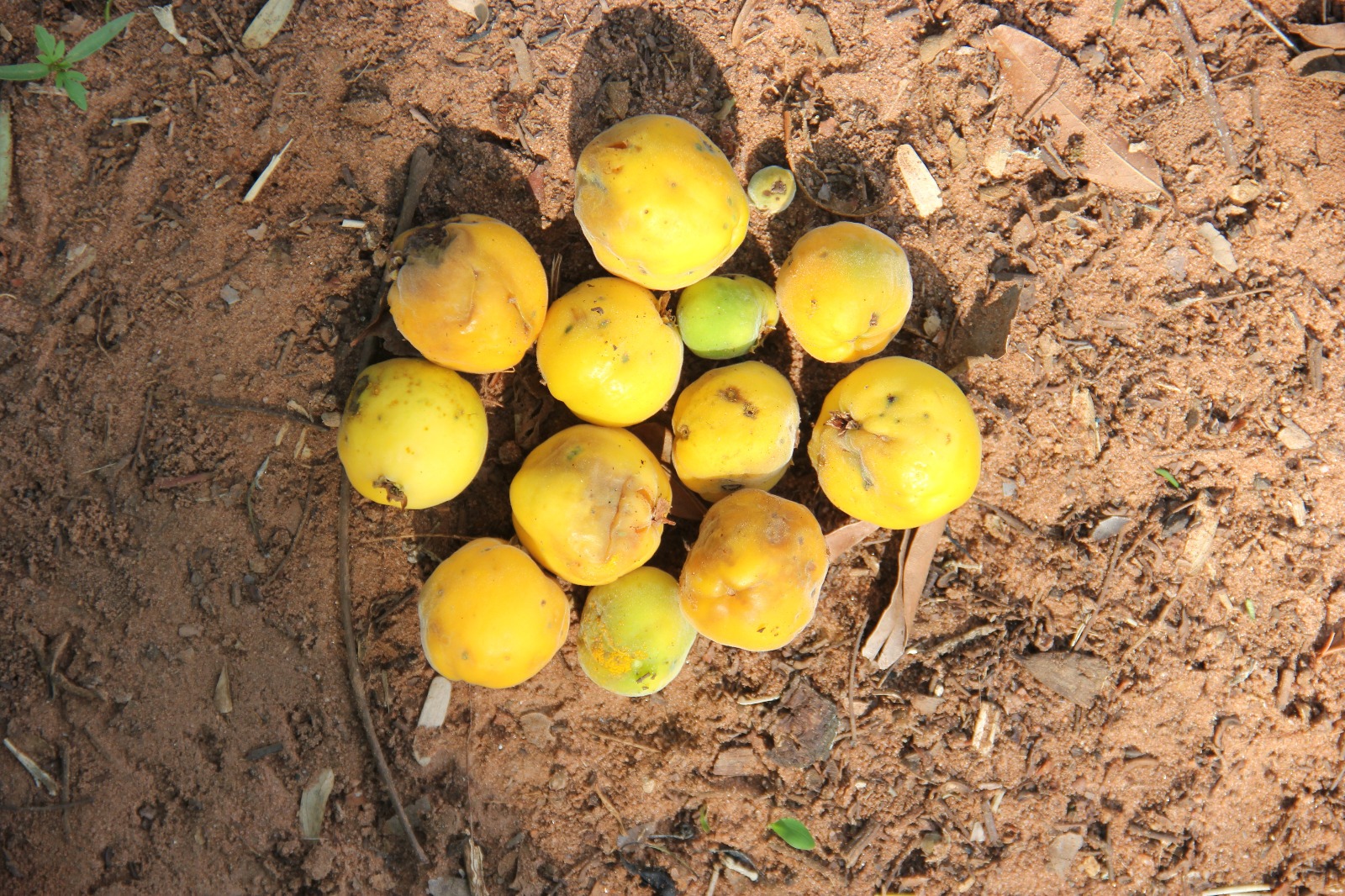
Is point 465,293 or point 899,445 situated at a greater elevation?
point 465,293

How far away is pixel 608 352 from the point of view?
11.4 feet

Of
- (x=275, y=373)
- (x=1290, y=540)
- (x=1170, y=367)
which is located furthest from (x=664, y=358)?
(x=1290, y=540)

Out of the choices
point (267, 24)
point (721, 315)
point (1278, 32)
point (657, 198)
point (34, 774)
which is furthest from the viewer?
point (1278, 32)

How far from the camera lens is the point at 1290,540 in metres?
4.14

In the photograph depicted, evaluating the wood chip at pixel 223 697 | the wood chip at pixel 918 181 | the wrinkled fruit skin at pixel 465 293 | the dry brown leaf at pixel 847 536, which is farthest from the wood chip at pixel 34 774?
the wood chip at pixel 918 181

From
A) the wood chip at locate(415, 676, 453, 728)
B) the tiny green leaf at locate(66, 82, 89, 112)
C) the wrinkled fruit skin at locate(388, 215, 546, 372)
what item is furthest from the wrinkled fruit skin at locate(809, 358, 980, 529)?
the tiny green leaf at locate(66, 82, 89, 112)

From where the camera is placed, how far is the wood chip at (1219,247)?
167 inches

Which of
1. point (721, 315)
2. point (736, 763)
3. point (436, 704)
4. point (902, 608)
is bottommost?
point (736, 763)

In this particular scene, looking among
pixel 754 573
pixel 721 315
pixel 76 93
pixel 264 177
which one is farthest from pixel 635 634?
pixel 76 93

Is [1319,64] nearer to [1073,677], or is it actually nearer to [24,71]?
[1073,677]

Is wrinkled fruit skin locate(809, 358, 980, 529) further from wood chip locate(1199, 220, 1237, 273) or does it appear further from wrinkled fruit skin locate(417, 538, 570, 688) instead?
wood chip locate(1199, 220, 1237, 273)

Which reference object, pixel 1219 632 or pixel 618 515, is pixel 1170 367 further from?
pixel 618 515

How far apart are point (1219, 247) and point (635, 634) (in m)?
3.56

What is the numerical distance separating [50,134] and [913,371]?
3915 millimetres
